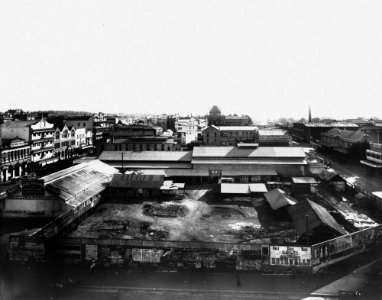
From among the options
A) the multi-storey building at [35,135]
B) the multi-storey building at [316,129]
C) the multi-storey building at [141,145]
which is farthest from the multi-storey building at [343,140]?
the multi-storey building at [35,135]

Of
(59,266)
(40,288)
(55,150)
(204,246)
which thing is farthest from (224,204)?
(55,150)

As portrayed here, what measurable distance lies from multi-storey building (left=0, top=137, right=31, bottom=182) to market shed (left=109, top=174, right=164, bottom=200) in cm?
1958

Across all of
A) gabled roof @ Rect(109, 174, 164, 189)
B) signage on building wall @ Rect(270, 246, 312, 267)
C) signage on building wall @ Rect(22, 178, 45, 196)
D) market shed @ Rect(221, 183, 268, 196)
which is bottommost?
signage on building wall @ Rect(270, 246, 312, 267)

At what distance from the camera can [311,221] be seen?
3000 centimetres

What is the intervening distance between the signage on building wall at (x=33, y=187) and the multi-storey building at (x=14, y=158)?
17.2 m

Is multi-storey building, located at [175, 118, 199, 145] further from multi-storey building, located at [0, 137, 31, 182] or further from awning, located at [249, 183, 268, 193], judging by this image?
awning, located at [249, 183, 268, 193]

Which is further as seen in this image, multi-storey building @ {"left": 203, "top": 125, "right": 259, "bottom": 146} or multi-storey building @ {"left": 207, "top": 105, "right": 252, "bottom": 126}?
multi-storey building @ {"left": 207, "top": 105, "right": 252, "bottom": 126}

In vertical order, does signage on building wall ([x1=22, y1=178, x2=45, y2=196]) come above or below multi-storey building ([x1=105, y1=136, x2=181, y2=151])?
below

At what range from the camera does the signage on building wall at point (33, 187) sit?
3738 centimetres

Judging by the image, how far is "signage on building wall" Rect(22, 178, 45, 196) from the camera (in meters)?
37.4

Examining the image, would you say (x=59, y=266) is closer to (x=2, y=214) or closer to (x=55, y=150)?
(x=2, y=214)

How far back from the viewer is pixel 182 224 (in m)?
34.6

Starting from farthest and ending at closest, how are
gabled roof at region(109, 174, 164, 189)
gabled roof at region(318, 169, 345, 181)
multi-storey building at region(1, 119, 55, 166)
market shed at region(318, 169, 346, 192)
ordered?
multi-storey building at region(1, 119, 55, 166), gabled roof at region(318, 169, 345, 181), market shed at region(318, 169, 346, 192), gabled roof at region(109, 174, 164, 189)

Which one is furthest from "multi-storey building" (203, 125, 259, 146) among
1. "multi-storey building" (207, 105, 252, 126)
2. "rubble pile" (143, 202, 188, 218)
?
"rubble pile" (143, 202, 188, 218)
